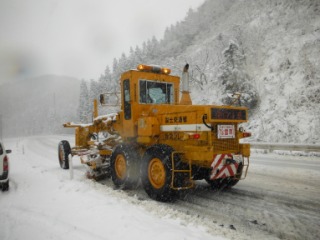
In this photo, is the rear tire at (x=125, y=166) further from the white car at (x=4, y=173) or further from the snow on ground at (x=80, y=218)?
the white car at (x=4, y=173)

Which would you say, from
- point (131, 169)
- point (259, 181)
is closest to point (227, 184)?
point (259, 181)

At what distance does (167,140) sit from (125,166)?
1.44 m

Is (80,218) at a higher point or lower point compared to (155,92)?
lower

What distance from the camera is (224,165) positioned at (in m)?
5.93

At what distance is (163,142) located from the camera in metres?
6.76

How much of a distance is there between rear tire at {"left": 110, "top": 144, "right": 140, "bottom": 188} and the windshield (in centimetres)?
148

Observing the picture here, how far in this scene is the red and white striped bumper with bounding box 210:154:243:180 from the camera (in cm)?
580

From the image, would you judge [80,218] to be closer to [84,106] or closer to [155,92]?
[155,92]

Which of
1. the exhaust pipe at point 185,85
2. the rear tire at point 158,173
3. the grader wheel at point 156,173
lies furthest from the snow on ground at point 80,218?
→ the exhaust pipe at point 185,85

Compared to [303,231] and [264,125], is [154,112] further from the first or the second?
[264,125]

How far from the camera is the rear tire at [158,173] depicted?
5.76 meters

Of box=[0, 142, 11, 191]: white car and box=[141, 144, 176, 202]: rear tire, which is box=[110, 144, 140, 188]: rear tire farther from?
box=[0, 142, 11, 191]: white car

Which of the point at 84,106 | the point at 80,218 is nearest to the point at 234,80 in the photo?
the point at 80,218

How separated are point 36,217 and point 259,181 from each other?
244 inches
